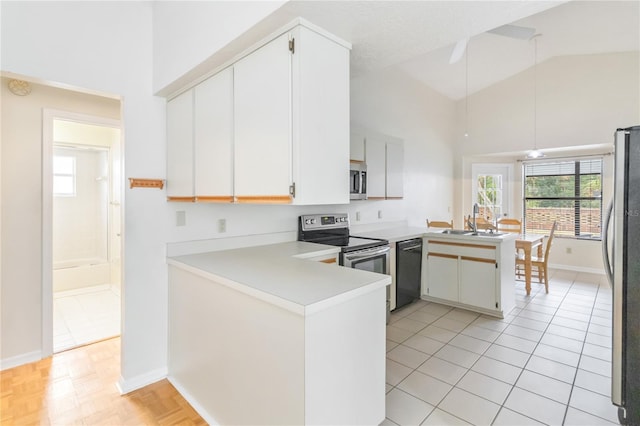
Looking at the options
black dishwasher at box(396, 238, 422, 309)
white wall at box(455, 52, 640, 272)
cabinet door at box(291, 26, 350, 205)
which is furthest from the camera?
white wall at box(455, 52, 640, 272)

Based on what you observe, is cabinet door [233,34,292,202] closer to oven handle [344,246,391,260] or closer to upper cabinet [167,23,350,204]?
upper cabinet [167,23,350,204]

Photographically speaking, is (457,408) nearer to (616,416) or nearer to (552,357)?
(616,416)

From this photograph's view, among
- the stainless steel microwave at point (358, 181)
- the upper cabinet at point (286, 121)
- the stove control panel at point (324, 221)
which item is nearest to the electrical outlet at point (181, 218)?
the upper cabinet at point (286, 121)

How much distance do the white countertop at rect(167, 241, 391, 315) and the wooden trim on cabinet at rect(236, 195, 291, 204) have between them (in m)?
0.42

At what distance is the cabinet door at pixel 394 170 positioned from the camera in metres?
4.05

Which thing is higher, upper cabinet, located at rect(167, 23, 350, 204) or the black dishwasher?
upper cabinet, located at rect(167, 23, 350, 204)

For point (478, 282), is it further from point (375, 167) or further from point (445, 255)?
point (375, 167)

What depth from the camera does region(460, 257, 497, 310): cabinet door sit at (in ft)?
11.4

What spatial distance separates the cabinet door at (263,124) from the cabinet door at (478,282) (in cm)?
286

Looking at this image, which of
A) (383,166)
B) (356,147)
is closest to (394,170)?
(383,166)

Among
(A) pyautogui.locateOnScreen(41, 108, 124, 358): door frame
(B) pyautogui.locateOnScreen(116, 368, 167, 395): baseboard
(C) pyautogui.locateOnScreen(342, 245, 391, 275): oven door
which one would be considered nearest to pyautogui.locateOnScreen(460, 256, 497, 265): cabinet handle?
(C) pyautogui.locateOnScreen(342, 245, 391, 275): oven door

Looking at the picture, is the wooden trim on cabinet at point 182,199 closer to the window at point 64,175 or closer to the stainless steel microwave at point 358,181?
the stainless steel microwave at point 358,181

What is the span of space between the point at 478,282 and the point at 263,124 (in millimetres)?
3101

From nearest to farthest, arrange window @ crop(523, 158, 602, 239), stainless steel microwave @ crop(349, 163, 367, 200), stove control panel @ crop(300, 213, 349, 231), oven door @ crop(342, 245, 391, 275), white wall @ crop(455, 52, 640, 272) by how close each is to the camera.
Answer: oven door @ crop(342, 245, 391, 275) → stove control panel @ crop(300, 213, 349, 231) → stainless steel microwave @ crop(349, 163, 367, 200) → white wall @ crop(455, 52, 640, 272) → window @ crop(523, 158, 602, 239)
